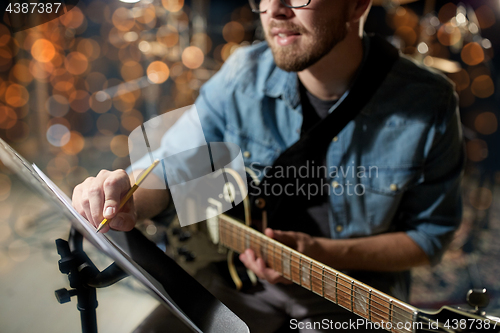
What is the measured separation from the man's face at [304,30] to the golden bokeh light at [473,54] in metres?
1.06

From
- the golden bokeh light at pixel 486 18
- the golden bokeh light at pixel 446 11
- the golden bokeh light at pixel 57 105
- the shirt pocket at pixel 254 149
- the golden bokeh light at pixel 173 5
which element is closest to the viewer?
the shirt pocket at pixel 254 149

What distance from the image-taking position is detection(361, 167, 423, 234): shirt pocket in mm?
584

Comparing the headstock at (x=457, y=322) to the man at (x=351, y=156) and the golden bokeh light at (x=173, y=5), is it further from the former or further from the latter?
the golden bokeh light at (x=173, y=5)

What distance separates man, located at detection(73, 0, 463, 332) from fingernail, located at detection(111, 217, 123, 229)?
0.06 m

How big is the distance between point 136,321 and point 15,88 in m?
1.53

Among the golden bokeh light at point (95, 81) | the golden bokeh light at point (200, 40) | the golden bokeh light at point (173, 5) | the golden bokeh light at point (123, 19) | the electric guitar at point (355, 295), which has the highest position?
the golden bokeh light at point (173, 5)

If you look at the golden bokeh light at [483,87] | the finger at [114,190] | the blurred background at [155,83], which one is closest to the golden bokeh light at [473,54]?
the blurred background at [155,83]

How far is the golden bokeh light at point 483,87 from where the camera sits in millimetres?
1512

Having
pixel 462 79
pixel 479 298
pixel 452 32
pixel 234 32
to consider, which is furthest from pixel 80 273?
pixel 462 79

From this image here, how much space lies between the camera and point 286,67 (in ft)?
1.71

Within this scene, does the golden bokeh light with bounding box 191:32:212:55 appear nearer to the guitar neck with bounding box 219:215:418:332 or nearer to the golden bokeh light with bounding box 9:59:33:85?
the golden bokeh light with bounding box 9:59:33:85

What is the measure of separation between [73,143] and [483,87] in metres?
2.33

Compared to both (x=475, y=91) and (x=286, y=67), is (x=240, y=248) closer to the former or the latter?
(x=286, y=67)

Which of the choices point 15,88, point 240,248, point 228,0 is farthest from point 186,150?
point 228,0
